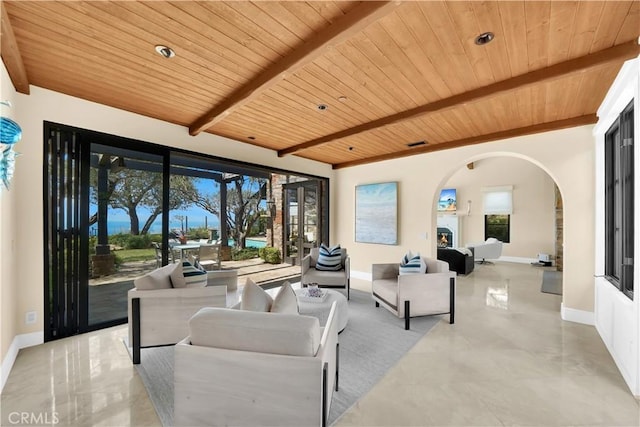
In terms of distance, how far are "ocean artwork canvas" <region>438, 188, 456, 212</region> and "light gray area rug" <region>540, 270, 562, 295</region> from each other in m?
3.57

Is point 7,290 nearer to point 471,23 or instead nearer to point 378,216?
point 471,23

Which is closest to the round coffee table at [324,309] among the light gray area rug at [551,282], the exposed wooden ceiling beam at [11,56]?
the exposed wooden ceiling beam at [11,56]

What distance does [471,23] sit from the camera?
6.07ft

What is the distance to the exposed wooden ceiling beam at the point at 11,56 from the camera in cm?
183

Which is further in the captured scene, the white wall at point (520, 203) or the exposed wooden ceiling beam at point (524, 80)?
the white wall at point (520, 203)

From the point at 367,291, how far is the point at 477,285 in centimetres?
247

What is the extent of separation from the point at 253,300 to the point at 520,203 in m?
9.99

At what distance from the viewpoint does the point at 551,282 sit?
5.80m

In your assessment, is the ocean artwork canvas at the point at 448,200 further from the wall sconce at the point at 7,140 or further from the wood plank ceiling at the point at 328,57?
the wall sconce at the point at 7,140

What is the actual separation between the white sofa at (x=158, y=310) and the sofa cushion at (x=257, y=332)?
3.84 feet

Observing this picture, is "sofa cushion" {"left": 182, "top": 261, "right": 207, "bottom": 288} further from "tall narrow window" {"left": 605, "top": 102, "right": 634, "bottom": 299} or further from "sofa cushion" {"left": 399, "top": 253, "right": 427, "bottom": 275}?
"tall narrow window" {"left": 605, "top": 102, "right": 634, "bottom": 299}

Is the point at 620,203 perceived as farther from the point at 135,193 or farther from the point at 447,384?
the point at 135,193

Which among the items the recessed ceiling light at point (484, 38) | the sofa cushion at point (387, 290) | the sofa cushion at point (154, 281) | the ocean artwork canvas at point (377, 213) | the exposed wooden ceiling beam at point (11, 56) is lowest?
the sofa cushion at point (387, 290)

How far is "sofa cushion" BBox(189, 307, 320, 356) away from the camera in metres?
1.46
